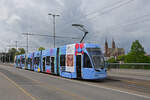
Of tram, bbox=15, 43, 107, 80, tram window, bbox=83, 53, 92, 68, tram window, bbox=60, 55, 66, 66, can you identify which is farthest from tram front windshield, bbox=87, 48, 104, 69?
tram window, bbox=60, 55, 66, 66

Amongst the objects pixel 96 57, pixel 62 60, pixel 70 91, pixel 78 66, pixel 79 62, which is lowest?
pixel 70 91

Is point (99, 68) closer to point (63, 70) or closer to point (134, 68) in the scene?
point (63, 70)

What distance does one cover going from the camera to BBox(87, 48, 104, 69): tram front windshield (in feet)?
50.2

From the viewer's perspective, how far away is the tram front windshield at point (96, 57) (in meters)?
15.3

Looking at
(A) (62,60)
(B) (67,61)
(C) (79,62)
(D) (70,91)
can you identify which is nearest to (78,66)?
(C) (79,62)

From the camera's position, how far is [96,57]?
15.5 meters

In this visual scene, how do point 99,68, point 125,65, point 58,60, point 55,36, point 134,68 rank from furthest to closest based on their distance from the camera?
point 55,36
point 125,65
point 134,68
point 58,60
point 99,68

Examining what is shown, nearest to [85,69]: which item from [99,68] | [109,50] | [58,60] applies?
[99,68]

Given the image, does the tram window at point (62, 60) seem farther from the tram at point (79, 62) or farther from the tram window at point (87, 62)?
the tram window at point (87, 62)

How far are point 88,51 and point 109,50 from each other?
151073mm

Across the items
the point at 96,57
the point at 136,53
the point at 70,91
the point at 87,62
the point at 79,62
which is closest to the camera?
the point at 70,91

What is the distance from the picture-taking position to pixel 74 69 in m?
16.8

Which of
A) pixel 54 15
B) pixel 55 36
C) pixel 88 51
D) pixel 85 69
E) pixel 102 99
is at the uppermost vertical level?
pixel 54 15

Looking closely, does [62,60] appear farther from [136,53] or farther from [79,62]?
[136,53]
